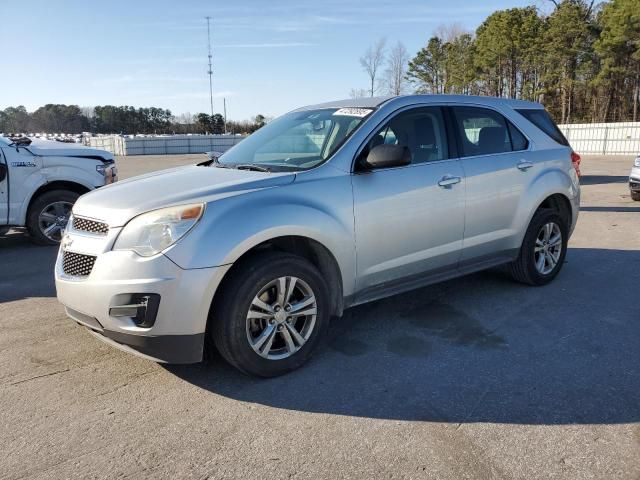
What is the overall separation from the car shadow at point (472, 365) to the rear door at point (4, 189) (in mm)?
5125

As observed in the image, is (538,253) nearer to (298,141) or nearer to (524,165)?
(524,165)

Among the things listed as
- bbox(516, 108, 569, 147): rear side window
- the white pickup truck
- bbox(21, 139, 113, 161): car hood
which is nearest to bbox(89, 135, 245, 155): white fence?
bbox(21, 139, 113, 161): car hood

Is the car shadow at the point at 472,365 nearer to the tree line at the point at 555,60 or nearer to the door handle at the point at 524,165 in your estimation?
the door handle at the point at 524,165

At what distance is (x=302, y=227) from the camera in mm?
3445

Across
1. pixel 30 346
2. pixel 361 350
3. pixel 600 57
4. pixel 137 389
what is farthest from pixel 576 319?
A: pixel 600 57

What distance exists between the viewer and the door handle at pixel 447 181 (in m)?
4.25

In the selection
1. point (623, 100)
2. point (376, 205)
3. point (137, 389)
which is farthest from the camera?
point (623, 100)

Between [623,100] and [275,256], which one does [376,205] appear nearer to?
[275,256]

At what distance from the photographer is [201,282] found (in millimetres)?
3080

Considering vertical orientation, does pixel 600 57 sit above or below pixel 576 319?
above

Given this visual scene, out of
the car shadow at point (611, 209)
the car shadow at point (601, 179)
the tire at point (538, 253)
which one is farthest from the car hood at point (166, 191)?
the car shadow at point (601, 179)

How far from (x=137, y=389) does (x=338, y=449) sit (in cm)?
140

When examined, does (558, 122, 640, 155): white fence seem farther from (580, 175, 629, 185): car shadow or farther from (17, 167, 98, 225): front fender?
(17, 167, 98, 225): front fender

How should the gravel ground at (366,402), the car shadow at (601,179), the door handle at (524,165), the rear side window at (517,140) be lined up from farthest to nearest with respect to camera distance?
the car shadow at (601,179) < the rear side window at (517,140) < the door handle at (524,165) < the gravel ground at (366,402)
